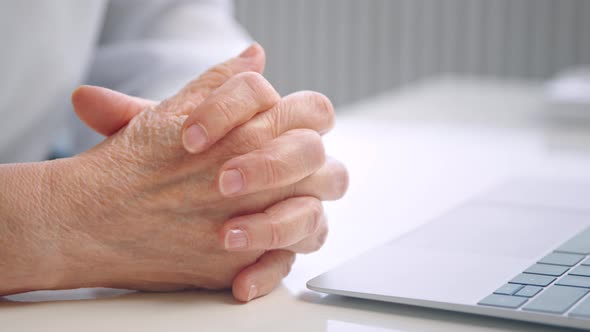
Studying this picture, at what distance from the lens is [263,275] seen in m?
0.53

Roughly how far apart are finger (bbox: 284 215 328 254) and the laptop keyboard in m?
0.14

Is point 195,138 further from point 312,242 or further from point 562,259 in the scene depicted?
point 562,259

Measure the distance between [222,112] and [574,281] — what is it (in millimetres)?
247

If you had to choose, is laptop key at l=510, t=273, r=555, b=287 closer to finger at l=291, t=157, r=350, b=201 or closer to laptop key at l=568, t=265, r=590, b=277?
laptop key at l=568, t=265, r=590, b=277

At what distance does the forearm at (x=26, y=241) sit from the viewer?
51 centimetres

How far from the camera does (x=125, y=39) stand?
1136 mm

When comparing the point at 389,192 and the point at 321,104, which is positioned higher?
the point at 321,104

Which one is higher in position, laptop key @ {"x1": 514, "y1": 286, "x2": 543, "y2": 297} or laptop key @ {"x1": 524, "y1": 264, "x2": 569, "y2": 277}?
laptop key @ {"x1": 514, "y1": 286, "x2": 543, "y2": 297}

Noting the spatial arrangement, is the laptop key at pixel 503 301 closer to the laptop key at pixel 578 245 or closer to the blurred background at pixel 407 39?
the laptop key at pixel 578 245

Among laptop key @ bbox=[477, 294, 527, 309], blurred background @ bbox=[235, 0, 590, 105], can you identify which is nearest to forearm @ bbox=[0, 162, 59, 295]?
laptop key @ bbox=[477, 294, 527, 309]

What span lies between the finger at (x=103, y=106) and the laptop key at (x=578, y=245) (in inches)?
12.6

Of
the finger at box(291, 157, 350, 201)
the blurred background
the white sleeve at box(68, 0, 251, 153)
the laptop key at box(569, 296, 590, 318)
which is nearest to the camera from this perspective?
the laptop key at box(569, 296, 590, 318)

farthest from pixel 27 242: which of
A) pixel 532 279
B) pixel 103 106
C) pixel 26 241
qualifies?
pixel 532 279

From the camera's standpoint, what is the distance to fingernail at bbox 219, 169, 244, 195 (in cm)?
49
